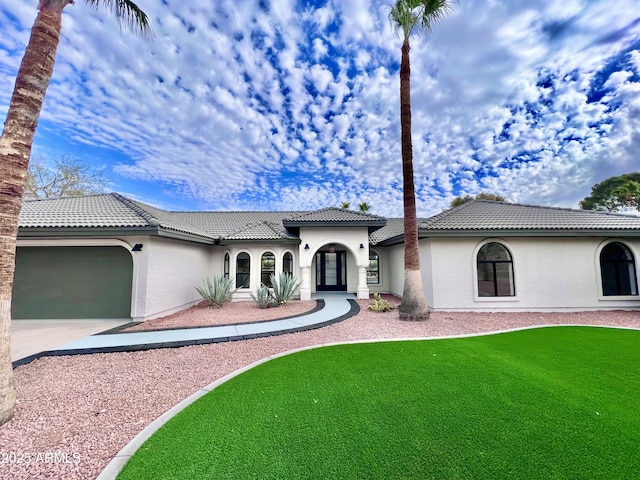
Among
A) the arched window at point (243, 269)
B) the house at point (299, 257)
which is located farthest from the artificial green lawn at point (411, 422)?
→ the arched window at point (243, 269)

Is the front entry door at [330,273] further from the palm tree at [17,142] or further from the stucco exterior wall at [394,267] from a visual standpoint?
the palm tree at [17,142]

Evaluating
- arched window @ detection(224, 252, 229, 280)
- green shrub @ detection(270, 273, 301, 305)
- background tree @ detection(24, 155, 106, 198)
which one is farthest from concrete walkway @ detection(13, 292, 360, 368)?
background tree @ detection(24, 155, 106, 198)

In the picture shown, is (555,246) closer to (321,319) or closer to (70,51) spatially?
(321,319)

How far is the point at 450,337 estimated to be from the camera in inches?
293

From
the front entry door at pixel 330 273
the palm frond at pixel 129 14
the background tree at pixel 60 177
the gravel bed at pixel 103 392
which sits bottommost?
the gravel bed at pixel 103 392

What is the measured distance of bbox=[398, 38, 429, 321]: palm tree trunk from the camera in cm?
936

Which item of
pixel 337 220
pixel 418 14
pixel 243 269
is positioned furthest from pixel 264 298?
pixel 418 14

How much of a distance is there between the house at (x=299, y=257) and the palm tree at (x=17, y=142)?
562 cm

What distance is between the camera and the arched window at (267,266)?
1445cm

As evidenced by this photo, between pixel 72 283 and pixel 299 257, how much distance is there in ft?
31.0

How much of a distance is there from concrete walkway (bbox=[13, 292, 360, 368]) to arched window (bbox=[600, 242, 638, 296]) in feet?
41.2

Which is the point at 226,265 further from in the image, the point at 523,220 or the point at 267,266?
the point at 523,220

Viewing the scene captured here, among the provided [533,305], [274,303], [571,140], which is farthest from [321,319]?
[571,140]

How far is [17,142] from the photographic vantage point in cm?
360
